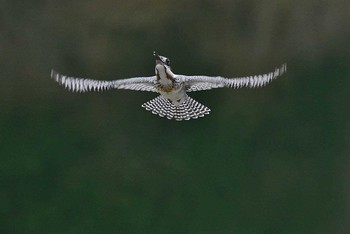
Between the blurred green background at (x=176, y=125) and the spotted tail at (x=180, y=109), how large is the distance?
0.28 metres

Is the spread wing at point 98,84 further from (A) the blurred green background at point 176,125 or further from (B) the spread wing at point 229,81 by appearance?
(A) the blurred green background at point 176,125

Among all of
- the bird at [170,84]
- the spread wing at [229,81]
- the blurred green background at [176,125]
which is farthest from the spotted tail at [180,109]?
the blurred green background at [176,125]

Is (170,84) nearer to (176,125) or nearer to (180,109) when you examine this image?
(180,109)

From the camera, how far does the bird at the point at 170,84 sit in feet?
7.39

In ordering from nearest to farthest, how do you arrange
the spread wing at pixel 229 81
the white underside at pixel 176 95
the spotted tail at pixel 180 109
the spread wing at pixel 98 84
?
the spread wing at pixel 229 81 < the spread wing at pixel 98 84 < the white underside at pixel 176 95 < the spotted tail at pixel 180 109

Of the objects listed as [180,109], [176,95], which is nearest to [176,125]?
[180,109]

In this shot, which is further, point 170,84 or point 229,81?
point 170,84

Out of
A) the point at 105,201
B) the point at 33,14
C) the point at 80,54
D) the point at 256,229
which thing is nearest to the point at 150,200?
the point at 105,201

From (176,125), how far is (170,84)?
769 mm

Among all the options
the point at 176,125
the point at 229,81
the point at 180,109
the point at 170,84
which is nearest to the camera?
the point at 229,81

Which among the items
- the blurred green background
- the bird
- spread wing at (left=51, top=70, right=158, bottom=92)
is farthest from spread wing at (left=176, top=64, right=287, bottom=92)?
the blurred green background

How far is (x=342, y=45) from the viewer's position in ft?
10.1

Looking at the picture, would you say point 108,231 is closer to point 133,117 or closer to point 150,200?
point 150,200

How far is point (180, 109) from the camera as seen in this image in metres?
2.74
